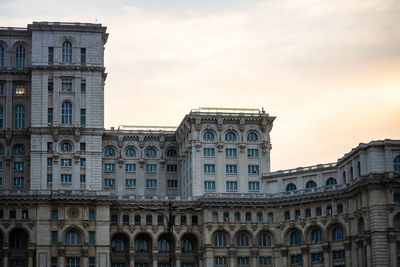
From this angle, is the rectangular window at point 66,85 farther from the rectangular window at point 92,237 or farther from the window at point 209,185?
the window at point 209,185

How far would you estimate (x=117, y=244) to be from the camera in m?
194

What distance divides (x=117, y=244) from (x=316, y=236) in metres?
42.0

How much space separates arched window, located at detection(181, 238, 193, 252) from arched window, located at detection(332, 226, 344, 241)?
31.7 metres

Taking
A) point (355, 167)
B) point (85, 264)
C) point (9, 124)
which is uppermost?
point (9, 124)

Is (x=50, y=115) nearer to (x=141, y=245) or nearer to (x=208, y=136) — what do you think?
(x=141, y=245)

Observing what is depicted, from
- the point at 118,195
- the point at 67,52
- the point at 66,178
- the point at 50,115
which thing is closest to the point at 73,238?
the point at 66,178

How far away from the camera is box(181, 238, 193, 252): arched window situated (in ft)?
643

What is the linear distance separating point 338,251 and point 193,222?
1240 inches

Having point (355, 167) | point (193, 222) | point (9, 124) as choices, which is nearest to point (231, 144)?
point (193, 222)

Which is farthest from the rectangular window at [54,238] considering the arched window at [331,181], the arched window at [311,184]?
the arched window at [331,181]

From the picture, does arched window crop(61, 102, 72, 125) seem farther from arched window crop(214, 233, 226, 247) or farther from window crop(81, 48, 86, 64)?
arched window crop(214, 233, 226, 247)

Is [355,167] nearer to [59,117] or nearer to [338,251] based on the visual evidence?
[338,251]

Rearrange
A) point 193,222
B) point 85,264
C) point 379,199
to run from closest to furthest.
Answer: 1. point 379,199
2. point 85,264
3. point 193,222

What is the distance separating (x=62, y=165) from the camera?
191500 millimetres
